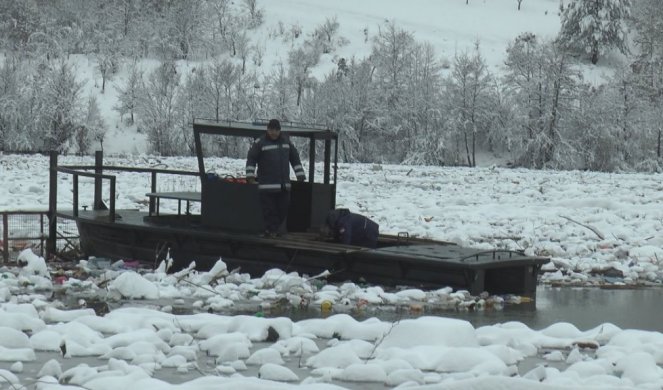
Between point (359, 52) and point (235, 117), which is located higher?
point (359, 52)

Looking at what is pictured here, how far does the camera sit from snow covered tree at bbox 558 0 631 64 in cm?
6588

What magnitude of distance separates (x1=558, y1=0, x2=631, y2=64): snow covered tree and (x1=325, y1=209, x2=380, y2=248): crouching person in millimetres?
52261

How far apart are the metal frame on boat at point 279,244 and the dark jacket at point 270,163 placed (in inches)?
9.0

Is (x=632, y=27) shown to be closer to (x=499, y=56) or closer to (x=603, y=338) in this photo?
(x=499, y=56)

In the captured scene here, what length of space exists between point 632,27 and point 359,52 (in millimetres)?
17485

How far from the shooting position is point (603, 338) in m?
10.2

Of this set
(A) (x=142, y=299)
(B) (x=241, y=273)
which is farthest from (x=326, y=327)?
(B) (x=241, y=273)

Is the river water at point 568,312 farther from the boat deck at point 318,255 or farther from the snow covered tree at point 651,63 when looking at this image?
the snow covered tree at point 651,63

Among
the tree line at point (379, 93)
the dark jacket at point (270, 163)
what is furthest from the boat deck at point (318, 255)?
the tree line at point (379, 93)

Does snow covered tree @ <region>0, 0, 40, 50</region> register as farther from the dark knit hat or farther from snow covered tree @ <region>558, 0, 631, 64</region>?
the dark knit hat

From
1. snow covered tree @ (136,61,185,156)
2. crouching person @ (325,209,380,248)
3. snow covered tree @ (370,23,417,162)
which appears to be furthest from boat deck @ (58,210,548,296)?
snow covered tree @ (370,23,417,162)

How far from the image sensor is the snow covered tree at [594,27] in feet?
216

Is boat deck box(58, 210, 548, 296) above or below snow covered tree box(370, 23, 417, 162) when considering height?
below

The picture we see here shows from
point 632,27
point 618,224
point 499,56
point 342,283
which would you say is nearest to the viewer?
point 342,283
